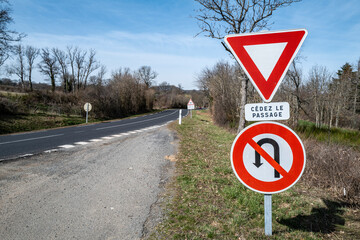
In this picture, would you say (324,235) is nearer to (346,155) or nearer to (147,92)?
(346,155)

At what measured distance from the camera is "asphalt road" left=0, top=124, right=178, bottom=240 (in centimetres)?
261

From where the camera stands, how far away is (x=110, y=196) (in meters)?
3.60

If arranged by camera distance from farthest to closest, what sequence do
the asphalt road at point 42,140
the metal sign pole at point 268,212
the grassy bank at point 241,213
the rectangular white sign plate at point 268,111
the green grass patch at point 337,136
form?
the asphalt road at point 42,140, the green grass patch at point 337,136, the grassy bank at point 241,213, the metal sign pole at point 268,212, the rectangular white sign plate at point 268,111

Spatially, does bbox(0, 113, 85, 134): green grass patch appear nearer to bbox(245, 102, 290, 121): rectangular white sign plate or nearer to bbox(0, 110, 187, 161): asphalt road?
bbox(0, 110, 187, 161): asphalt road

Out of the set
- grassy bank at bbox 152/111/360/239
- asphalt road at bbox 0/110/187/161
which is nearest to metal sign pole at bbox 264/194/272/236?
grassy bank at bbox 152/111/360/239

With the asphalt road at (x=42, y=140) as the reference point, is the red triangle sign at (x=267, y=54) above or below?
above

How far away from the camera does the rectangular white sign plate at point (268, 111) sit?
2.01 metres

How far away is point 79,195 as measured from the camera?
3604 millimetres

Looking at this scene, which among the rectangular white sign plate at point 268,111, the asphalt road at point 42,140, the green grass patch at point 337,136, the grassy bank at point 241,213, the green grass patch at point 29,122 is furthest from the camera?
the green grass patch at point 29,122

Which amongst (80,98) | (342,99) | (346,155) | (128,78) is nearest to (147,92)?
(128,78)

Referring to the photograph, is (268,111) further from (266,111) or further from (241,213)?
(241,213)

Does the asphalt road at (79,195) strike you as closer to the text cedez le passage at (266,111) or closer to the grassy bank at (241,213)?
the grassy bank at (241,213)

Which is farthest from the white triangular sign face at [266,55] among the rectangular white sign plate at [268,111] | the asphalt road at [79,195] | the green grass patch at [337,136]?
the green grass patch at [337,136]

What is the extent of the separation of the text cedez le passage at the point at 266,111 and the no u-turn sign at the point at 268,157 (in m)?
0.08
